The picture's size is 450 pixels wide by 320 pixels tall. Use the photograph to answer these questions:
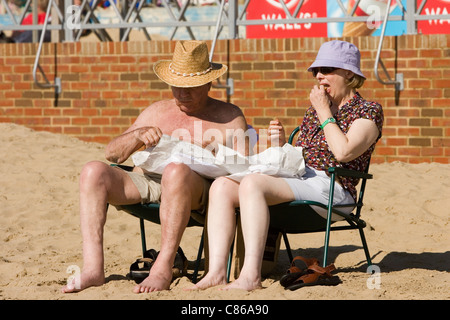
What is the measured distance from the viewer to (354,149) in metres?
4.12

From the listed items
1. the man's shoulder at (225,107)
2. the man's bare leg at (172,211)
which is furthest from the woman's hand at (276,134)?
the man's bare leg at (172,211)

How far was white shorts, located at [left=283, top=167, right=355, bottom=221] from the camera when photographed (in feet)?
13.6

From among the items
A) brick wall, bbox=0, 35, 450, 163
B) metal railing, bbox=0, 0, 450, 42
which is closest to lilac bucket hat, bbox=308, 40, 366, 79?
brick wall, bbox=0, 35, 450, 163

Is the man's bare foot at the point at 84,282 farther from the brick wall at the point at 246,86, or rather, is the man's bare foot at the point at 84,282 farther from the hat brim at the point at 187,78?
the brick wall at the point at 246,86

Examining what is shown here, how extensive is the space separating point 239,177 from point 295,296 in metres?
0.70

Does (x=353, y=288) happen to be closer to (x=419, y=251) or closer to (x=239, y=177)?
(x=239, y=177)

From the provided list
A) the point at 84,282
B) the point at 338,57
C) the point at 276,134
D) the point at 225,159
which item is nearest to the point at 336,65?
the point at 338,57

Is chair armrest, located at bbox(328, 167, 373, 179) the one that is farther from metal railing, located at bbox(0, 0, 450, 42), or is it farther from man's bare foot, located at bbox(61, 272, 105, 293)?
metal railing, located at bbox(0, 0, 450, 42)

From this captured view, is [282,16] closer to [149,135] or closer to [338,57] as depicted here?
[338,57]

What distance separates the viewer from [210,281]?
388 cm

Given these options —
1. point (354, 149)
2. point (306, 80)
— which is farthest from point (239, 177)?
point (306, 80)

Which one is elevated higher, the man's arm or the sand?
the man's arm

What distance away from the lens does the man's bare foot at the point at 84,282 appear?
3982 mm

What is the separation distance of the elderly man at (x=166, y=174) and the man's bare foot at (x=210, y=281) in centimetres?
21
